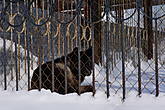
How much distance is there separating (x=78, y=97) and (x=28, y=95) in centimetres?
50

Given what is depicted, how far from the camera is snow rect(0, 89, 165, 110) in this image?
6.77 feet

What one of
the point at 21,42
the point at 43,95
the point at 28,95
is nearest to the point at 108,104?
the point at 43,95

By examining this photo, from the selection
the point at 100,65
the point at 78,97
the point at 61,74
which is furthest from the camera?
the point at 100,65

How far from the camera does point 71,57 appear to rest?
11.4 feet

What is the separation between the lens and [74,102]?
225cm

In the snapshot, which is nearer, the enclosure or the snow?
the snow

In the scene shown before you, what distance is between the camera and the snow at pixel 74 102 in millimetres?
2062

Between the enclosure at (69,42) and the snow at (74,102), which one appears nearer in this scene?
the snow at (74,102)

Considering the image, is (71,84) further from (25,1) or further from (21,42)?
(21,42)

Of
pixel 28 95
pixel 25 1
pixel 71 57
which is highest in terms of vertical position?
pixel 25 1

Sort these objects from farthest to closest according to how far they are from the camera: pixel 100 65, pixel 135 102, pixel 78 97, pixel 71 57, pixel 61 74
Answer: pixel 100 65 → pixel 71 57 → pixel 61 74 → pixel 78 97 → pixel 135 102

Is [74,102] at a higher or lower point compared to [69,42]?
lower

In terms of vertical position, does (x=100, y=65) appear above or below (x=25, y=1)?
below

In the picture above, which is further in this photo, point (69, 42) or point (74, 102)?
point (69, 42)
